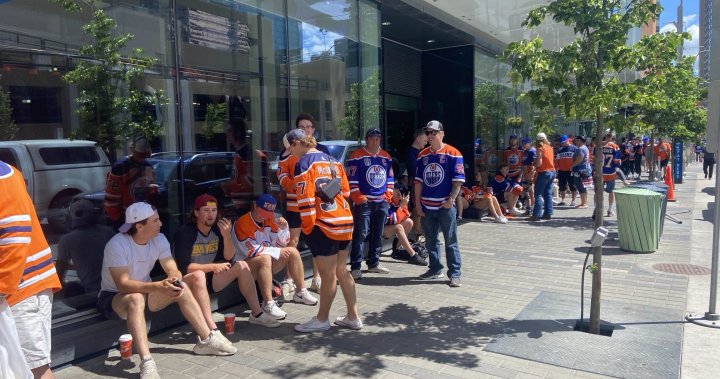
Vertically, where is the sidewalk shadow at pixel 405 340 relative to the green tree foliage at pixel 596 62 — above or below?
below

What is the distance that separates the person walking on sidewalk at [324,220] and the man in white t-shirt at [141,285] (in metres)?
0.88

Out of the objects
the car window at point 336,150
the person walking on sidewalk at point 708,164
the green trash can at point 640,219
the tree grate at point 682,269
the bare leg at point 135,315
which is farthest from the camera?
the person walking on sidewalk at point 708,164

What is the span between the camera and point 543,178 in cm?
1105

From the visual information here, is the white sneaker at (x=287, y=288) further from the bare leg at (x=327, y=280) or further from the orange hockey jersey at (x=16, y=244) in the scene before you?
the orange hockey jersey at (x=16, y=244)

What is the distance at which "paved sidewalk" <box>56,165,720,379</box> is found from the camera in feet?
13.3

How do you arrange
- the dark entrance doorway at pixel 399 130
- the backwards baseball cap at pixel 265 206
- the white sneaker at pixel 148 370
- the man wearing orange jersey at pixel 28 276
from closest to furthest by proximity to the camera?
1. the man wearing orange jersey at pixel 28 276
2. the white sneaker at pixel 148 370
3. the backwards baseball cap at pixel 265 206
4. the dark entrance doorway at pixel 399 130

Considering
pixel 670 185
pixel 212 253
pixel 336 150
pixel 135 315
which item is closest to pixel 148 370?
pixel 135 315

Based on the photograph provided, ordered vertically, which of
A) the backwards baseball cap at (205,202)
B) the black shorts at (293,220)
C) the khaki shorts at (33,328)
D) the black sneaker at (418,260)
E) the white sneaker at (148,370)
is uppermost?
the backwards baseball cap at (205,202)

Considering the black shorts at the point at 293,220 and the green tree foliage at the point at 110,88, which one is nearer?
the green tree foliage at the point at 110,88

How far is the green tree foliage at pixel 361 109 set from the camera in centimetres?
795

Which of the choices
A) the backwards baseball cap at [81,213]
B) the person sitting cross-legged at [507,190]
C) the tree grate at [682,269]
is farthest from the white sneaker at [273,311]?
the person sitting cross-legged at [507,190]

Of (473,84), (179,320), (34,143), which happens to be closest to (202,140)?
(34,143)

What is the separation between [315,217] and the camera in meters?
4.65

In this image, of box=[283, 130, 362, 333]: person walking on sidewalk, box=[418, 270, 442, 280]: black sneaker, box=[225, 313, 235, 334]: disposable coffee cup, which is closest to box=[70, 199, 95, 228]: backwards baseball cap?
box=[225, 313, 235, 334]: disposable coffee cup
